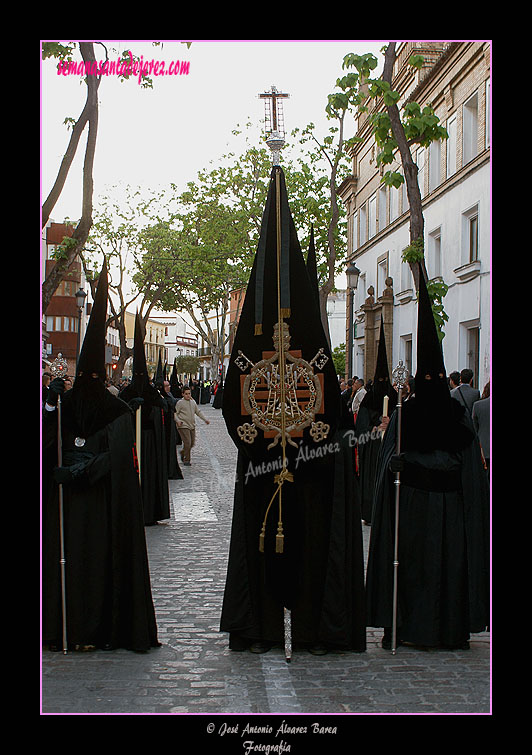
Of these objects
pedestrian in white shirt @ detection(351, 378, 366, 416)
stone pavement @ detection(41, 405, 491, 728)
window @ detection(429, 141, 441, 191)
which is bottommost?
stone pavement @ detection(41, 405, 491, 728)

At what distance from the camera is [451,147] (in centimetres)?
2625


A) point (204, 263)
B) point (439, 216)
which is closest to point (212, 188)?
point (204, 263)

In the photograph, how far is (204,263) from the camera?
41906 mm

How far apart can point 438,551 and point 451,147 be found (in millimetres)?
22242

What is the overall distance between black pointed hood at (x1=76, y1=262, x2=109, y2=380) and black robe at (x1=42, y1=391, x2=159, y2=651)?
292 millimetres

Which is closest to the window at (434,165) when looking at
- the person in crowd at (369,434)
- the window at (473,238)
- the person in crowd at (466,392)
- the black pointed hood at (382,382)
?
the window at (473,238)

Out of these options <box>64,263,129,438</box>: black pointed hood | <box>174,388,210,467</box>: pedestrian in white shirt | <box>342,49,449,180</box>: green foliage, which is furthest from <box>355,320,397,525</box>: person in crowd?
<box>174,388,210,467</box>: pedestrian in white shirt

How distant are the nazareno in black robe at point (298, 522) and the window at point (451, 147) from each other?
21.3 metres

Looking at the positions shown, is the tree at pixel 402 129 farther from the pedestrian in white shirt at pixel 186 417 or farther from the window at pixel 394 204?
the window at pixel 394 204

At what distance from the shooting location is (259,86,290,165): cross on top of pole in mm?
6180

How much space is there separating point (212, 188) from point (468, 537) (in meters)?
36.8

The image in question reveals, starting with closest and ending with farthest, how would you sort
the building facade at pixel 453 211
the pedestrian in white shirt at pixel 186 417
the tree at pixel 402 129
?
1. the tree at pixel 402 129
2. the pedestrian in white shirt at pixel 186 417
3. the building facade at pixel 453 211

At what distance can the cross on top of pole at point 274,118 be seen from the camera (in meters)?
6.18

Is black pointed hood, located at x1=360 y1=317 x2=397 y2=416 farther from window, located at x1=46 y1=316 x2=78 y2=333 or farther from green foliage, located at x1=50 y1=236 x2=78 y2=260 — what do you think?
window, located at x1=46 y1=316 x2=78 y2=333
